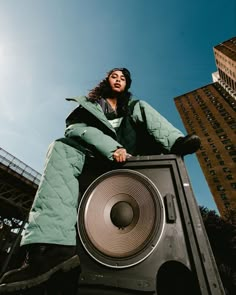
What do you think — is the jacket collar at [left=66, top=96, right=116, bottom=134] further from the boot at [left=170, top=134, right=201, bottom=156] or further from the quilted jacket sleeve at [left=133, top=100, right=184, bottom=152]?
the boot at [left=170, top=134, right=201, bottom=156]

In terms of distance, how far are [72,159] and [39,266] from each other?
0.54m

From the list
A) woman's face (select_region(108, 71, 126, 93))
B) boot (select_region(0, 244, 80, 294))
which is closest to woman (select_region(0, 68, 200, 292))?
boot (select_region(0, 244, 80, 294))

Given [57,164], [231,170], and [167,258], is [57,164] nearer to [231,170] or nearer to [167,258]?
[167,258]

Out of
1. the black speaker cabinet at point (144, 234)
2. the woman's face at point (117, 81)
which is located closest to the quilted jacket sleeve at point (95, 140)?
the black speaker cabinet at point (144, 234)

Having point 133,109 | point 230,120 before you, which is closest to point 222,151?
point 230,120

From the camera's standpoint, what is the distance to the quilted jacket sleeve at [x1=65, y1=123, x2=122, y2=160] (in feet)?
3.72

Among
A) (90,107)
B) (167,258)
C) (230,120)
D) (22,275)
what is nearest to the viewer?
(22,275)

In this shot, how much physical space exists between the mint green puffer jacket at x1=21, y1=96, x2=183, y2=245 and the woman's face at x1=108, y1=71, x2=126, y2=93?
52 centimetres

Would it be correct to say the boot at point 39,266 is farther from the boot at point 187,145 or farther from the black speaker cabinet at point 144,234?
the boot at point 187,145

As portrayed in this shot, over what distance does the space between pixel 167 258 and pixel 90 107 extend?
3.40ft

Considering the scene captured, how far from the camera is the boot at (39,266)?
26.0 inches

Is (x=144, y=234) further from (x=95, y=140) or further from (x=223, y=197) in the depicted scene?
→ (x=223, y=197)

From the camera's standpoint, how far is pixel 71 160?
1.08m

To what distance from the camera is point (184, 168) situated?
3.57 feet
